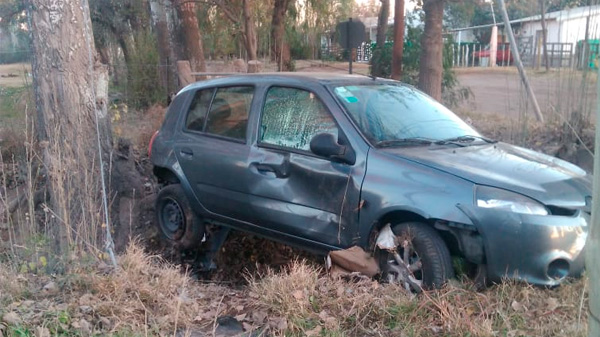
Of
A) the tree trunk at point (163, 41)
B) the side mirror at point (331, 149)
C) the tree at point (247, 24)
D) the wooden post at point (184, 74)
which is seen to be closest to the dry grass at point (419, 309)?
the side mirror at point (331, 149)

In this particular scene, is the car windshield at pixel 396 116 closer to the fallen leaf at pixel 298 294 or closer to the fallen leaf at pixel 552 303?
the fallen leaf at pixel 298 294

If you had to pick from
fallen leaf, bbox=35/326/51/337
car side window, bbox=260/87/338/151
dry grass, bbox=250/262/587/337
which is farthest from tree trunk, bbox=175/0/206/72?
fallen leaf, bbox=35/326/51/337

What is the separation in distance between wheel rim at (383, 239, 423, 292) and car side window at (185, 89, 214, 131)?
272cm

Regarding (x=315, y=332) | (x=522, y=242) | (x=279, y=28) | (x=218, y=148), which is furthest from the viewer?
(x=279, y=28)

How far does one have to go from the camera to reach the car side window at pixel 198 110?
6.95 meters

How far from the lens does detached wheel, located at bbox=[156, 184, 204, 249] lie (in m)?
6.84

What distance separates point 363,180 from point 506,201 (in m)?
1.10

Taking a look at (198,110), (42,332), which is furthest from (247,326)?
(198,110)

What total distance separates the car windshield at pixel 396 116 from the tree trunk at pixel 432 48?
503 centimetres

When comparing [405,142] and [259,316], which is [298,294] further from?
[405,142]

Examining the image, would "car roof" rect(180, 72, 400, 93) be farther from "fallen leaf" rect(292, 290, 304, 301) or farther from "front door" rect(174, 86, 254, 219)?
"fallen leaf" rect(292, 290, 304, 301)

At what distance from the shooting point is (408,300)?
449cm

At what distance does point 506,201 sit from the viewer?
4715 millimetres

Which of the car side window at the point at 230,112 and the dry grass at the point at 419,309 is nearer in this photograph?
the dry grass at the point at 419,309
